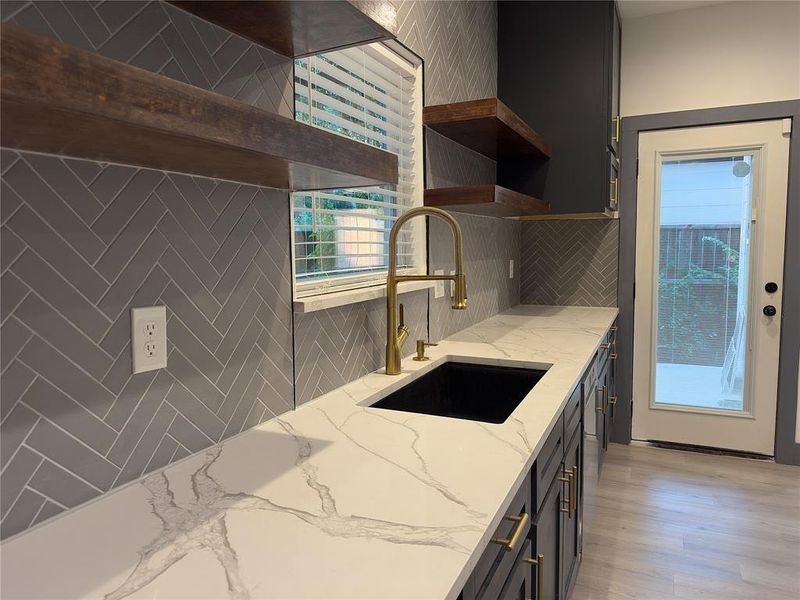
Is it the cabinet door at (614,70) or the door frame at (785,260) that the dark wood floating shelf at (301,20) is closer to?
the cabinet door at (614,70)

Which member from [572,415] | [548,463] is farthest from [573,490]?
[548,463]

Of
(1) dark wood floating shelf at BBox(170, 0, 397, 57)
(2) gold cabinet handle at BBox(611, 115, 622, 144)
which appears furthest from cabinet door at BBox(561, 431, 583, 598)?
(2) gold cabinet handle at BBox(611, 115, 622, 144)

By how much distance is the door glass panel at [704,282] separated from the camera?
11.3 ft

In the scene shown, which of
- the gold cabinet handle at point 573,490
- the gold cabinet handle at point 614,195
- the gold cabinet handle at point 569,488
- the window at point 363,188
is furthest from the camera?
the gold cabinet handle at point 614,195

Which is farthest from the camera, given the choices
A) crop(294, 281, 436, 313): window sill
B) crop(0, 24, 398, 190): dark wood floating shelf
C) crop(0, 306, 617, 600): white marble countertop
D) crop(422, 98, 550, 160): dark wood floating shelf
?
crop(422, 98, 550, 160): dark wood floating shelf

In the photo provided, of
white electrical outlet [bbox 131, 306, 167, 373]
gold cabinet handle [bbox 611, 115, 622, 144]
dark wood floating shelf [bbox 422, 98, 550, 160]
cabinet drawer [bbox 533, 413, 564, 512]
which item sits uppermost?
gold cabinet handle [bbox 611, 115, 622, 144]

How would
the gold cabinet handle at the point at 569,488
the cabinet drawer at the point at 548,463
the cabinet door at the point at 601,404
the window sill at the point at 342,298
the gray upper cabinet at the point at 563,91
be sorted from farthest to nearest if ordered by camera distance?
the gray upper cabinet at the point at 563,91
the cabinet door at the point at 601,404
the gold cabinet handle at the point at 569,488
the window sill at the point at 342,298
the cabinet drawer at the point at 548,463

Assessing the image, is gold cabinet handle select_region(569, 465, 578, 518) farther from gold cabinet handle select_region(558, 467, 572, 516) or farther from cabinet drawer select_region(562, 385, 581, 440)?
cabinet drawer select_region(562, 385, 581, 440)

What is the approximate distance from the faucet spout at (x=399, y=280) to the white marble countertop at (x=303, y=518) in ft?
1.28

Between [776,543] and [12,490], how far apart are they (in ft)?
Result: 9.59

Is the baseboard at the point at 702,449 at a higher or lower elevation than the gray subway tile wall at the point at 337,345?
lower

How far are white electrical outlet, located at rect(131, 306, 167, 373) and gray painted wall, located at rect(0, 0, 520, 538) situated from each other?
0.02 metres

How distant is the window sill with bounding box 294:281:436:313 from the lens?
4.64 ft

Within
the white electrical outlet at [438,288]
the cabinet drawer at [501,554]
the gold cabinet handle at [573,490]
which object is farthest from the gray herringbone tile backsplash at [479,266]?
the cabinet drawer at [501,554]
